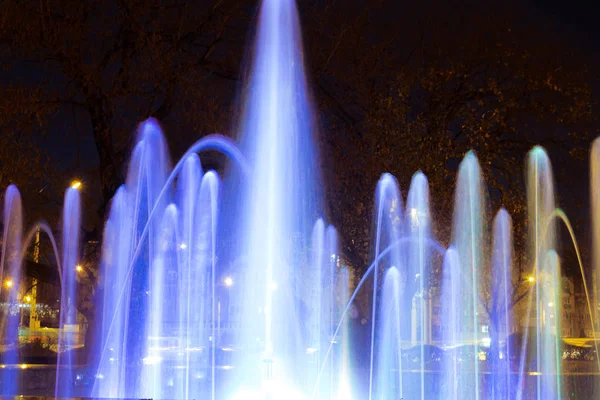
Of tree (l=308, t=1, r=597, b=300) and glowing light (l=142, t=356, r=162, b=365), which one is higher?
tree (l=308, t=1, r=597, b=300)

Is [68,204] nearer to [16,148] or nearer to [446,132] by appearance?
[16,148]

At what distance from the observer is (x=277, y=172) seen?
692 inches

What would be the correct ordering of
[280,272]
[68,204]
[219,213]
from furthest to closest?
1. [219,213]
2. [68,204]
3. [280,272]

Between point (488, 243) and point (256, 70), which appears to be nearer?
point (256, 70)

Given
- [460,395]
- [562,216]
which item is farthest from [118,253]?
[562,216]

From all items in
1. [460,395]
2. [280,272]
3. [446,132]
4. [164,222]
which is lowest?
[460,395]

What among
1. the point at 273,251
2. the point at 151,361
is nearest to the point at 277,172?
the point at 273,251

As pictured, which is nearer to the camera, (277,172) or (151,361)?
(151,361)

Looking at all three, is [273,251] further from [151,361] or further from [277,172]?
[151,361]

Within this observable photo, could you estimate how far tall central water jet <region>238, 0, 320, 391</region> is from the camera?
17219 millimetres

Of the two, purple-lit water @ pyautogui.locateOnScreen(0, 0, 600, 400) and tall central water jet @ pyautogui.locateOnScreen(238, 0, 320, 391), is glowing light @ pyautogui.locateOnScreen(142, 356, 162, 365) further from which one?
tall central water jet @ pyautogui.locateOnScreen(238, 0, 320, 391)

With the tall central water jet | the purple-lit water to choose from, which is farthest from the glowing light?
the tall central water jet

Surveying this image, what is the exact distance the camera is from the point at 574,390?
15773 millimetres

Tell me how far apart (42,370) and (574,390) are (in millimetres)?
10423
